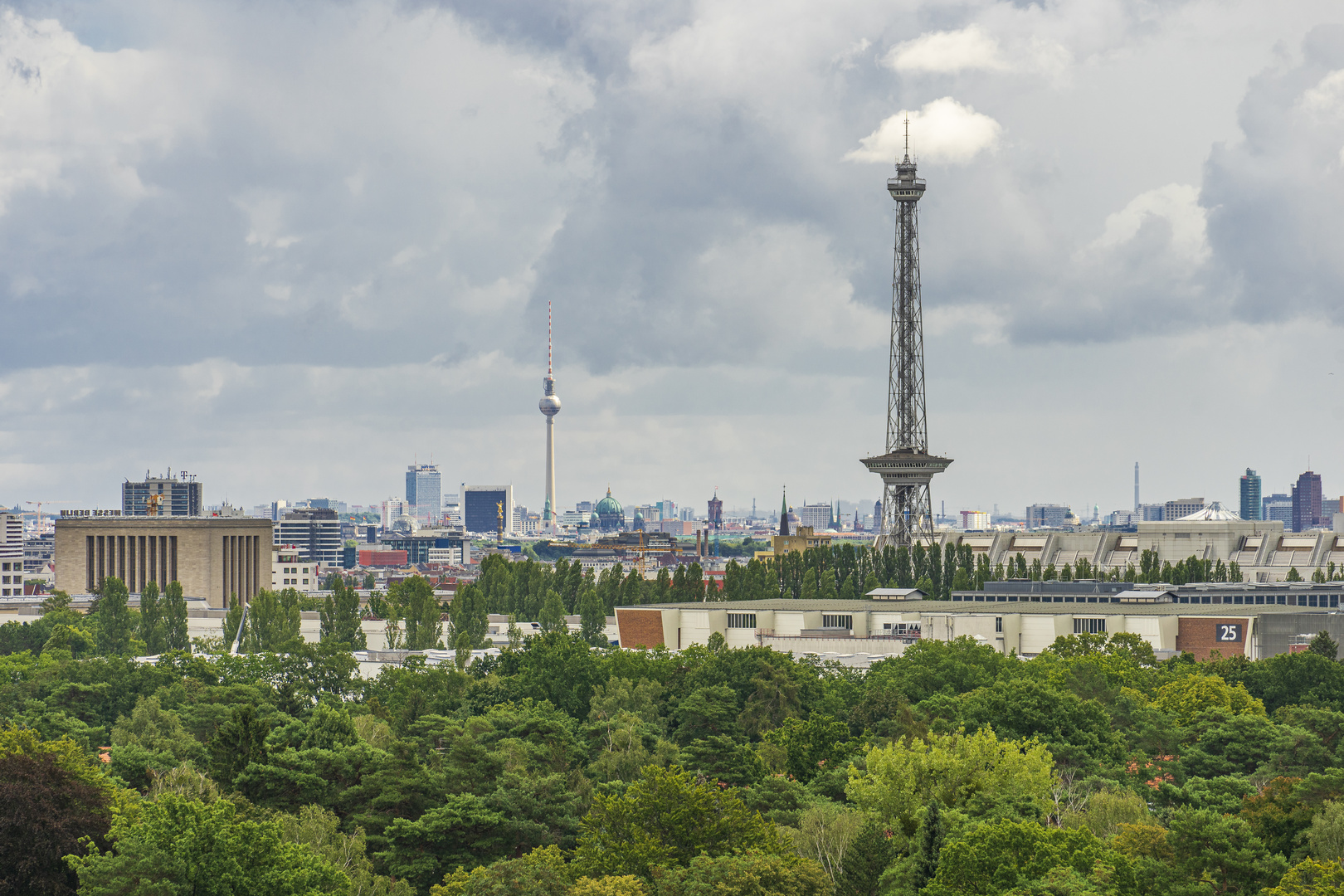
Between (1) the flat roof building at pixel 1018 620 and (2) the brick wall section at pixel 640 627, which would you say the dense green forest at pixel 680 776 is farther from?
(2) the brick wall section at pixel 640 627

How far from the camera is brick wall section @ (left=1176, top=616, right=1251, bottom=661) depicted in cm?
12531

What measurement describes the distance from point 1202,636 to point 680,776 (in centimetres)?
7619

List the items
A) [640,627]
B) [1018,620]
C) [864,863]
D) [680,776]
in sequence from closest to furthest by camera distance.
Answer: [864,863], [680,776], [1018,620], [640,627]

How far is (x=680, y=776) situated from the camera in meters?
59.9

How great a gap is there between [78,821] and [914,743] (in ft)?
101

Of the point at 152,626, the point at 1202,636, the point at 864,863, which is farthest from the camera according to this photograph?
the point at 152,626

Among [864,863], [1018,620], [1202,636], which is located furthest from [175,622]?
[864,863]

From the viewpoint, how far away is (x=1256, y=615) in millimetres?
124312

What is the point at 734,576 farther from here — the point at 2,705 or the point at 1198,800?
the point at 1198,800

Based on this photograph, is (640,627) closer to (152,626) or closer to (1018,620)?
(1018,620)

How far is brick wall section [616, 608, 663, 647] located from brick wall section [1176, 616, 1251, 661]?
4057 centimetres

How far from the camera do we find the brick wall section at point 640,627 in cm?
14212

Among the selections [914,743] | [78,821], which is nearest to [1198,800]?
[914,743]

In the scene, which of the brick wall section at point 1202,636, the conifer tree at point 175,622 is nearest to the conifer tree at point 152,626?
the conifer tree at point 175,622
